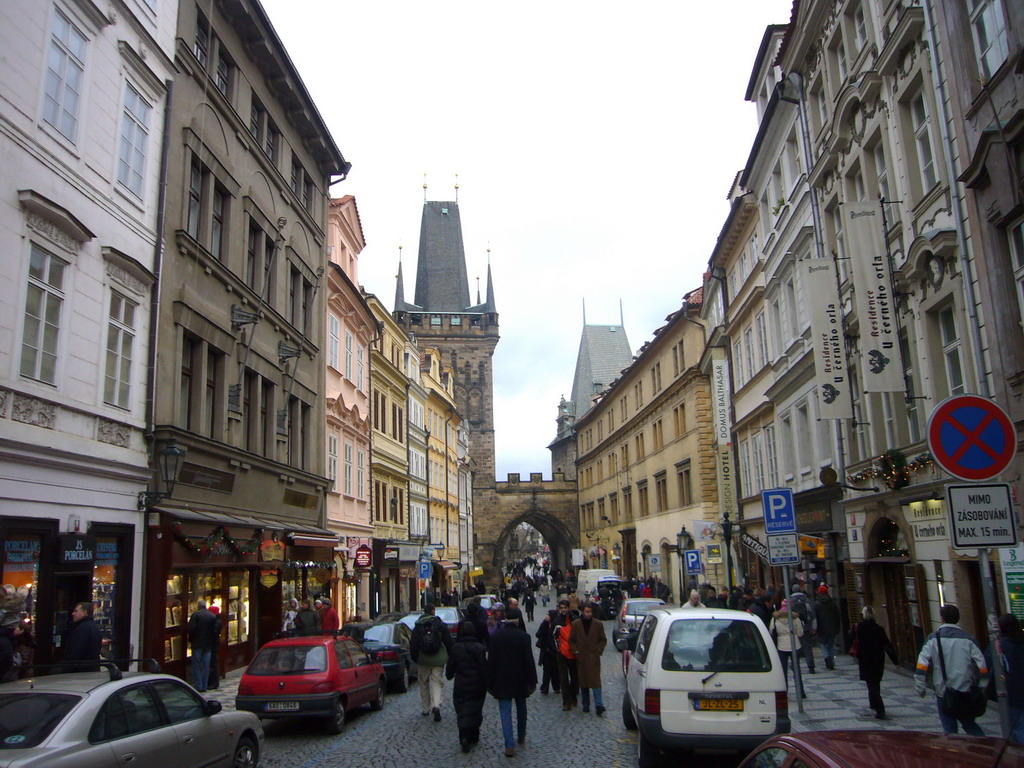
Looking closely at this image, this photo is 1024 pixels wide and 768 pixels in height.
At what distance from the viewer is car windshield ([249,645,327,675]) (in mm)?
12531

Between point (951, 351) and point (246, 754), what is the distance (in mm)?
12079

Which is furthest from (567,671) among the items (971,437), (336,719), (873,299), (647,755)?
(971,437)

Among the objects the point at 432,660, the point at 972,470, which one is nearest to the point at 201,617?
the point at 432,660

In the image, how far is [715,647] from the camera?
31.1ft

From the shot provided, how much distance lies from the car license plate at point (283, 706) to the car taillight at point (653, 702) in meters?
5.31

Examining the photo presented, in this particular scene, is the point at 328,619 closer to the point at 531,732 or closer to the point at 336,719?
the point at 336,719

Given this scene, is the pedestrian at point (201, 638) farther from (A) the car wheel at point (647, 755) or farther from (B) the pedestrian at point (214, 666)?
(A) the car wheel at point (647, 755)

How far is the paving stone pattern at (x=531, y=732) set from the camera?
10547 mm

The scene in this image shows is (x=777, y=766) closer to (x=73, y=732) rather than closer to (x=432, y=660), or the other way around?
(x=73, y=732)

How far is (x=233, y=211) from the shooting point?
67.1 ft

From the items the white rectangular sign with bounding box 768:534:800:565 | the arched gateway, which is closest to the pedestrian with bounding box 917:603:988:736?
the white rectangular sign with bounding box 768:534:800:565

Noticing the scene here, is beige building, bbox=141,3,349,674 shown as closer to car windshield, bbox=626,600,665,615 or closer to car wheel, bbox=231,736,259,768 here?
car wheel, bbox=231,736,259,768

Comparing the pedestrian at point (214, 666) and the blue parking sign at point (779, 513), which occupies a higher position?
the blue parking sign at point (779, 513)

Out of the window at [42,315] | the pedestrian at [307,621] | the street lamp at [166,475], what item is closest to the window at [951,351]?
the street lamp at [166,475]
